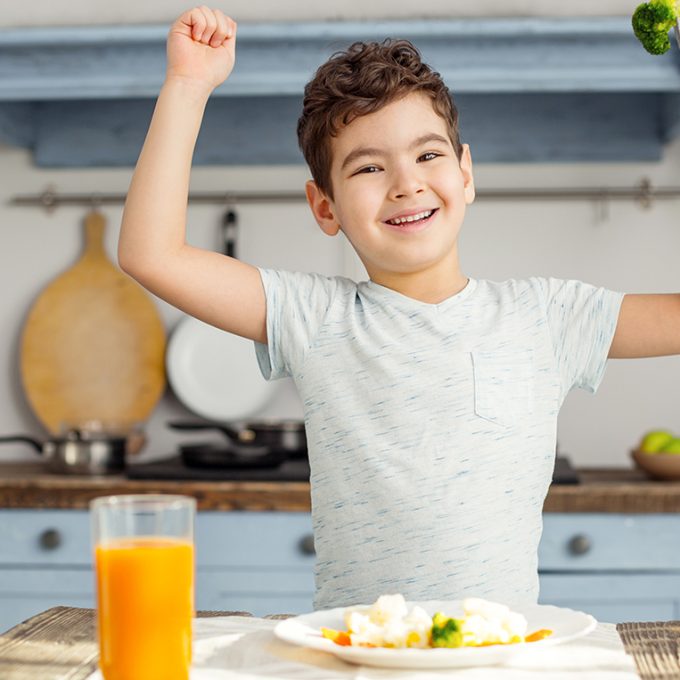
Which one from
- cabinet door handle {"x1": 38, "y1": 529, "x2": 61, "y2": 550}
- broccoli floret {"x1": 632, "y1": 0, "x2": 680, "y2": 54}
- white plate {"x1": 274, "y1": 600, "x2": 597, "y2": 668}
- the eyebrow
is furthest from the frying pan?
white plate {"x1": 274, "y1": 600, "x2": 597, "y2": 668}

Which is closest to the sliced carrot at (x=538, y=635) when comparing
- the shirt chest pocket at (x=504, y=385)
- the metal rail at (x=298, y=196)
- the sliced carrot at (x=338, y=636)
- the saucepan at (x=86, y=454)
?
the sliced carrot at (x=338, y=636)

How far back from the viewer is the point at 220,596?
2.08 meters

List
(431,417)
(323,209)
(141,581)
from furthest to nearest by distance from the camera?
(323,209) → (431,417) → (141,581)

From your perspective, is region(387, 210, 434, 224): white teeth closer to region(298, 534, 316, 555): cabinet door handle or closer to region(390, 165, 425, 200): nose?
region(390, 165, 425, 200): nose

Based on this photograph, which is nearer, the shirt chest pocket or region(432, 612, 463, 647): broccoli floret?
region(432, 612, 463, 647): broccoli floret

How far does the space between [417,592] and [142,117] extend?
181 centimetres

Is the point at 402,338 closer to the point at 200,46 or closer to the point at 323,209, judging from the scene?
the point at 323,209

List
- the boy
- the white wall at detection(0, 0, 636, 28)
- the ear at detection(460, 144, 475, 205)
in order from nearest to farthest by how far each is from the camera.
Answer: the boy < the ear at detection(460, 144, 475, 205) < the white wall at detection(0, 0, 636, 28)

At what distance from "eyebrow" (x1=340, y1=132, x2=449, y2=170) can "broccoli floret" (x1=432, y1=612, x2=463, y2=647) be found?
574 millimetres

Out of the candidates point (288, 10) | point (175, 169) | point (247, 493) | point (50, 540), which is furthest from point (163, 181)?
point (288, 10)

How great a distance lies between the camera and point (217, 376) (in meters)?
2.55

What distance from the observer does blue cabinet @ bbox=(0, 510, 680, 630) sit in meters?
2.03

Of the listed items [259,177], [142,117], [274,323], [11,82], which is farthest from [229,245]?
[274,323]

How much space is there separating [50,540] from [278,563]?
440 mm
